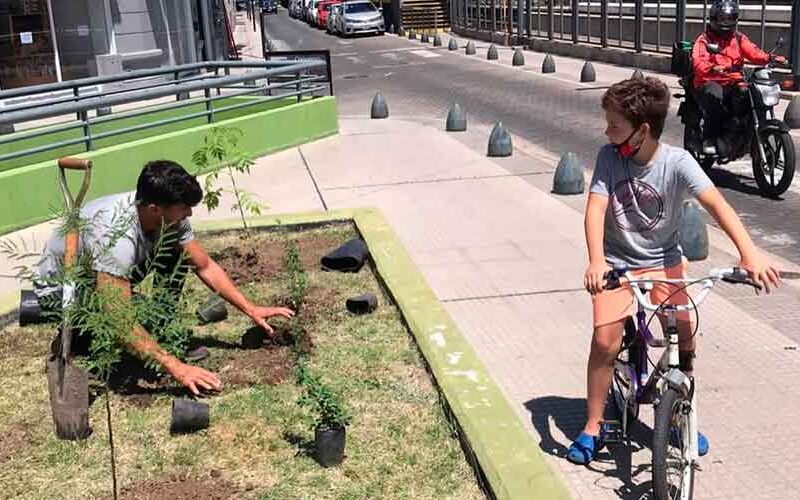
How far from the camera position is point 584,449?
4.03 meters

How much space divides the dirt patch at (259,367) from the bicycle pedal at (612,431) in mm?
1769

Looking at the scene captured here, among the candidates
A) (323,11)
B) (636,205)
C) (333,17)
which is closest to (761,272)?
(636,205)

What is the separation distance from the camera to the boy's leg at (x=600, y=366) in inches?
151

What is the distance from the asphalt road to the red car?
19.3m

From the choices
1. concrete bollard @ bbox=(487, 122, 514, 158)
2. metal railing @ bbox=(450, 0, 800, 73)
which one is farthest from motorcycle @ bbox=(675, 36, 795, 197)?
metal railing @ bbox=(450, 0, 800, 73)

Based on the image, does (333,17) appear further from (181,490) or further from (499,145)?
(181,490)

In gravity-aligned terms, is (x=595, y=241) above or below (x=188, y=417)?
above

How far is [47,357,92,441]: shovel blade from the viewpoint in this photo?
4.47 meters

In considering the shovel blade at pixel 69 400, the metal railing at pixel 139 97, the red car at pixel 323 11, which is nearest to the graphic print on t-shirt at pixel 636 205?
the shovel blade at pixel 69 400

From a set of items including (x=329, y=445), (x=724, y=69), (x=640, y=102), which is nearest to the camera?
(x=640, y=102)

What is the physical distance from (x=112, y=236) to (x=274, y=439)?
3.80ft

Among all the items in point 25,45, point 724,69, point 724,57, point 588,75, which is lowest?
point 588,75

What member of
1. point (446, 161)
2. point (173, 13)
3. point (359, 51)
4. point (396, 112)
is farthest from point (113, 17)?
point (359, 51)

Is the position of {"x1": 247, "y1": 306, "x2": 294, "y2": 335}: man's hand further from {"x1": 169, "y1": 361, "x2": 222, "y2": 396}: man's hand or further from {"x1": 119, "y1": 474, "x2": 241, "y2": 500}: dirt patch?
{"x1": 119, "y1": 474, "x2": 241, "y2": 500}: dirt patch
